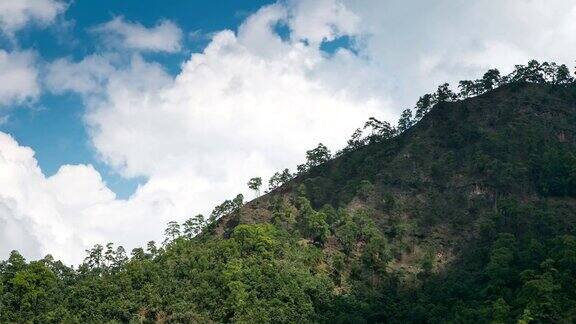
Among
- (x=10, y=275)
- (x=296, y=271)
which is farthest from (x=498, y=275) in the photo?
(x=10, y=275)

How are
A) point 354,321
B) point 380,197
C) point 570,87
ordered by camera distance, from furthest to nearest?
point 570,87 → point 380,197 → point 354,321

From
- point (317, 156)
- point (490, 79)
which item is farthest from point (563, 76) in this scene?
point (317, 156)

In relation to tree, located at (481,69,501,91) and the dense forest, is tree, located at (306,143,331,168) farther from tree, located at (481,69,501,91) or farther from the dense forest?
tree, located at (481,69,501,91)

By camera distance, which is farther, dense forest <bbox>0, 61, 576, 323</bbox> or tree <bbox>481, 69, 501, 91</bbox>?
tree <bbox>481, 69, 501, 91</bbox>

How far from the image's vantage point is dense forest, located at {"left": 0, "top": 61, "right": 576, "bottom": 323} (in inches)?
3359

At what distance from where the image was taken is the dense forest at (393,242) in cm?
8531

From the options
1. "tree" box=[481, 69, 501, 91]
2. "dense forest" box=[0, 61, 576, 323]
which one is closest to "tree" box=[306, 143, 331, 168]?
"dense forest" box=[0, 61, 576, 323]

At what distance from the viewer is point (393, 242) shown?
110000 mm

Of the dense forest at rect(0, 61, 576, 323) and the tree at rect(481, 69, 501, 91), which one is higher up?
the tree at rect(481, 69, 501, 91)

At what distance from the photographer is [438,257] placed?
107500 millimetres

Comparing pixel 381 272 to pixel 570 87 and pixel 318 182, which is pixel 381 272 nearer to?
→ pixel 318 182

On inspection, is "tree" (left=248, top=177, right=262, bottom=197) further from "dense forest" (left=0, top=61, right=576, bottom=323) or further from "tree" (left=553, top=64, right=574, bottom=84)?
"tree" (left=553, top=64, right=574, bottom=84)

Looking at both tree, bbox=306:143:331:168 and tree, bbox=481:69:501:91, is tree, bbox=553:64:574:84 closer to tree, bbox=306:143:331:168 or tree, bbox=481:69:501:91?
tree, bbox=481:69:501:91

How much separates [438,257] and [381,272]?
1333cm
